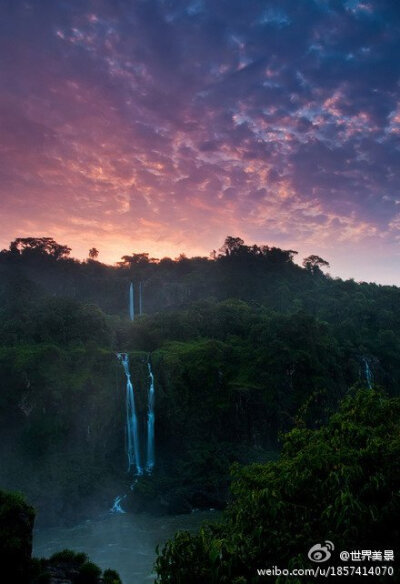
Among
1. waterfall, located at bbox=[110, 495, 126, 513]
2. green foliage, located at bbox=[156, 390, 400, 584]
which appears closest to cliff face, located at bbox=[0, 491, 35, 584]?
green foliage, located at bbox=[156, 390, 400, 584]

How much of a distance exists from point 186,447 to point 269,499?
37.8 metres

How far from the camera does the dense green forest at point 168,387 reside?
3694 centimetres

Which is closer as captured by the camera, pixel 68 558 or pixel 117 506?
pixel 68 558

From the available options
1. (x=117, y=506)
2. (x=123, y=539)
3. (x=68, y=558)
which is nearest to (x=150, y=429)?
(x=117, y=506)

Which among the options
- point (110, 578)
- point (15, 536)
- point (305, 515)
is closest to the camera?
point (305, 515)

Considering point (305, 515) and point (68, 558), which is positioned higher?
point (305, 515)

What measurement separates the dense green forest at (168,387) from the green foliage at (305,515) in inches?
711

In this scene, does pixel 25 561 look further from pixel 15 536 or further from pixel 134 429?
pixel 134 429

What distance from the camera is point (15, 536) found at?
15.9 metres

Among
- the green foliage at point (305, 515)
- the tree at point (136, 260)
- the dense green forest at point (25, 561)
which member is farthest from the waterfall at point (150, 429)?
the tree at point (136, 260)

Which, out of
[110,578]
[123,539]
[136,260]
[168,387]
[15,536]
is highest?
[136,260]

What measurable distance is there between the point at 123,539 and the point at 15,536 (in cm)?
1642

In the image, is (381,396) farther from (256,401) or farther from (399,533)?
(256,401)

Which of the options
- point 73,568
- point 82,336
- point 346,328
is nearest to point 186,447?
point 82,336
